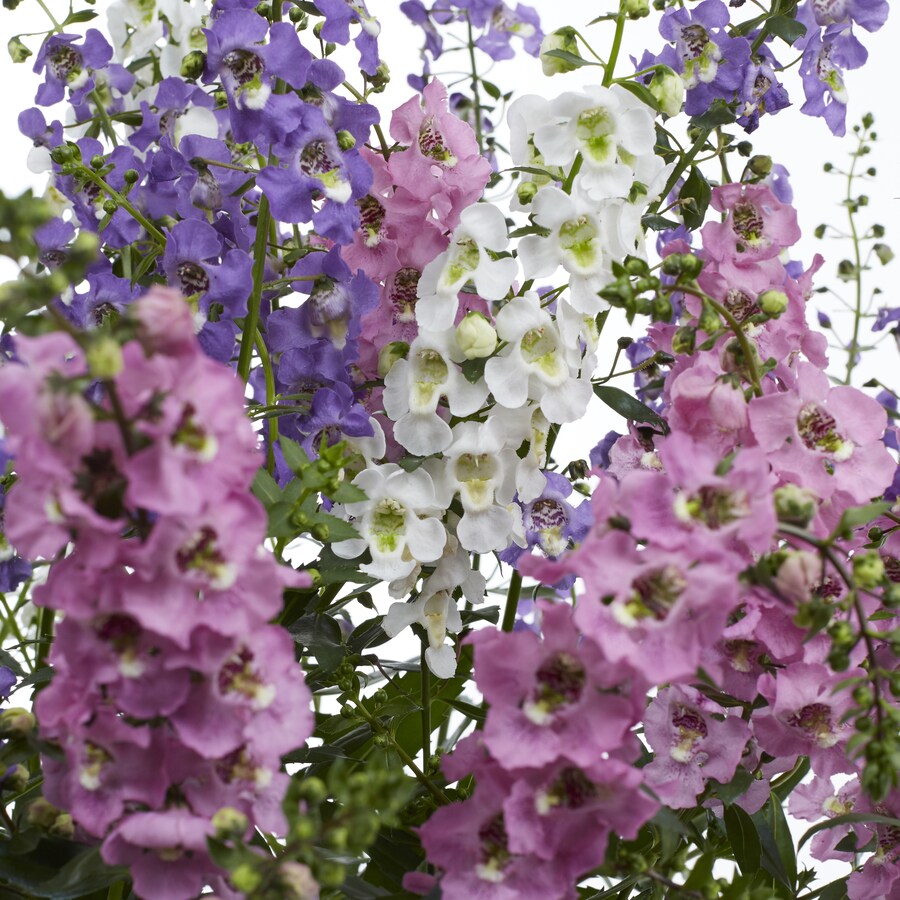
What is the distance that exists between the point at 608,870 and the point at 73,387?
0.34 meters

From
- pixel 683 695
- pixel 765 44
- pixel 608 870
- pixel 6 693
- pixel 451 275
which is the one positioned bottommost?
pixel 608 870

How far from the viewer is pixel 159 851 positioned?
0.58 m

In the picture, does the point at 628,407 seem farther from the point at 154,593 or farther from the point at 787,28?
the point at 154,593

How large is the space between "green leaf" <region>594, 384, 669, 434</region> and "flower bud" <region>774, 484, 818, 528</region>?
0.82ft

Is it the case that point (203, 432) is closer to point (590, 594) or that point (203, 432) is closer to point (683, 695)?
point (590, 594)

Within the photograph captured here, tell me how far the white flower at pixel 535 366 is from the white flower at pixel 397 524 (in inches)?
3.0

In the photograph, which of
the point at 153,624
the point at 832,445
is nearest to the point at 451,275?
the point at 832,445

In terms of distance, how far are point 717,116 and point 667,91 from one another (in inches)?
A: 3.4

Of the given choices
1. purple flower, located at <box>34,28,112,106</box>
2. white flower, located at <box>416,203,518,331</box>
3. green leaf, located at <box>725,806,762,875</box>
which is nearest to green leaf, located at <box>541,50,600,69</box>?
white flower, located at <box>416,203,518,331</box>

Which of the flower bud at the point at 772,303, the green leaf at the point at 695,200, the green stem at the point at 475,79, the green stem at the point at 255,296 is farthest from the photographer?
the green stem at the point at 475,79

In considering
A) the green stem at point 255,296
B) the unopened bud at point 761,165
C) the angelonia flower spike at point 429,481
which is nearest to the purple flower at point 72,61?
the angelonia flower spike at point 429,481

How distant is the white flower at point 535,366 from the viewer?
797 mm

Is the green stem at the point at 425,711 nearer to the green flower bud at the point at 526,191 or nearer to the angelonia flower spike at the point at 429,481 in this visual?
the angelonia flower spike at the point at 429,481

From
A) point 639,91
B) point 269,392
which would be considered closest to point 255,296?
point 269,392
